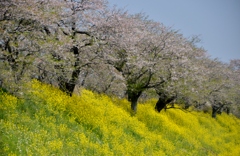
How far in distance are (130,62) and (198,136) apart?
38.1 feet

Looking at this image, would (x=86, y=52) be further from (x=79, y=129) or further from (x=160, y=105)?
(x=160, y=105)

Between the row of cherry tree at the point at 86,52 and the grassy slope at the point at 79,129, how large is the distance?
3.45ft

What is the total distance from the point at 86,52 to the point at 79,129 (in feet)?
17.2

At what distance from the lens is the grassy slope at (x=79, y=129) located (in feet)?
34.0

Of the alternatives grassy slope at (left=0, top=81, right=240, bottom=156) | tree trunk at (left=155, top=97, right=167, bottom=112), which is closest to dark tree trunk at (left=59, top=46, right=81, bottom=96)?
grassy slope at (left=0, top=81, right=240, bottom=156)

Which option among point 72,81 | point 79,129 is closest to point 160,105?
point 72,81

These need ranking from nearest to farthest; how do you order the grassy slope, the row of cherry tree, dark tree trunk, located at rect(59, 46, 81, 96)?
the grassy slope
the row of cherry tree
dark tree trunk, located at rect(59, 46, 81, 96)

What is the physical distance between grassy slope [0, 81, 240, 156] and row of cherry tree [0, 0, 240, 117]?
105 cm

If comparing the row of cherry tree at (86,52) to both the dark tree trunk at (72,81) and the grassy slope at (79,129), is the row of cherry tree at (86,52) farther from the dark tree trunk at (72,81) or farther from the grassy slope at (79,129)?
the grassy slope at (79,129)

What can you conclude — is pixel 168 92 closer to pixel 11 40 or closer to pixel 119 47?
pixel 119 47

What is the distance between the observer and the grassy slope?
1038 centimetres

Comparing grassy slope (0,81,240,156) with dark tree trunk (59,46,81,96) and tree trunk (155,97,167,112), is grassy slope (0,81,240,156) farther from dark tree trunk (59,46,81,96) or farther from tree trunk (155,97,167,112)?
tree trunk (155,97,167,112)

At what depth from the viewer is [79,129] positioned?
14.0 m

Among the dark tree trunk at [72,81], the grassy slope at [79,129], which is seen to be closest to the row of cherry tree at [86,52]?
the dark tree trunk at [72,81]
